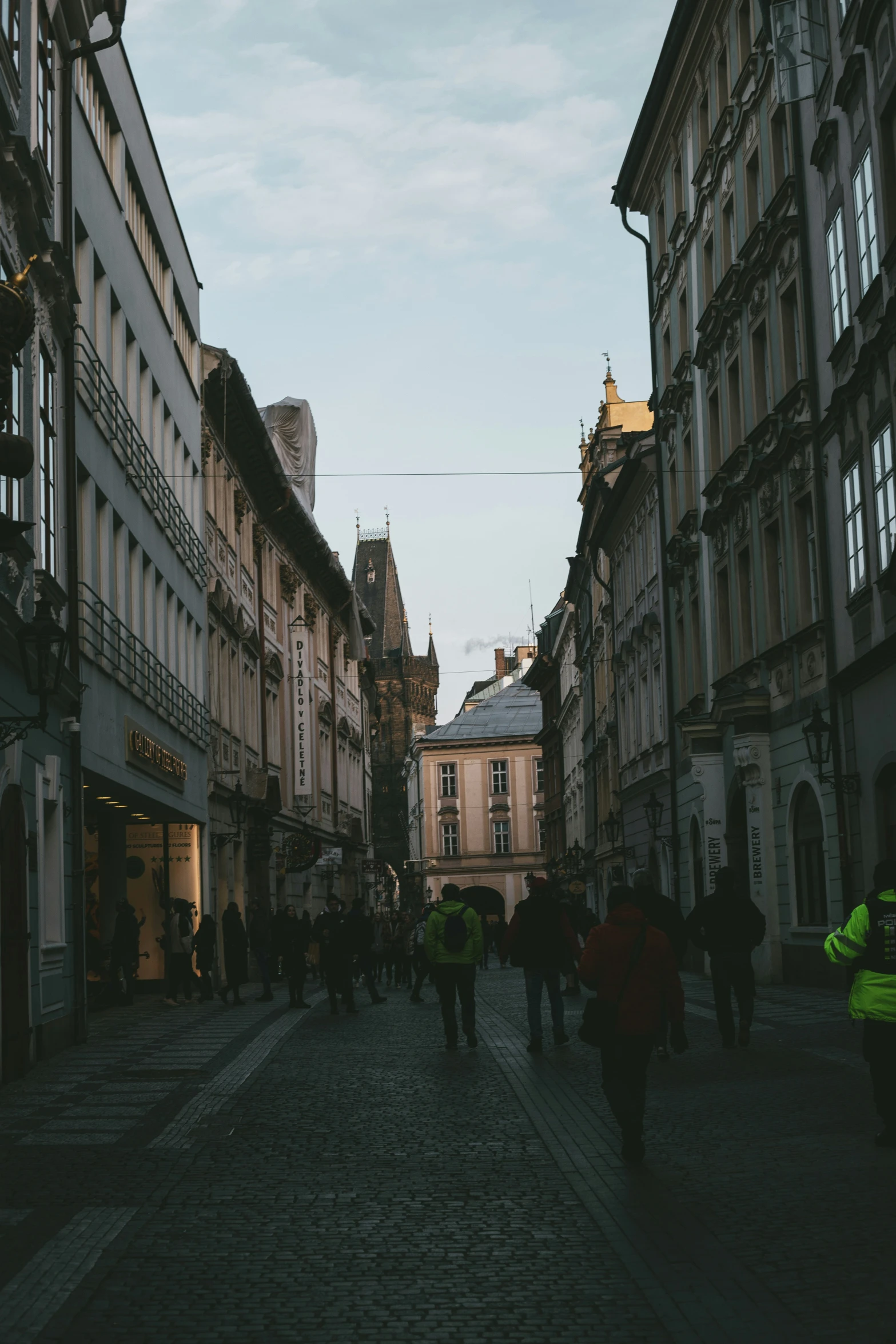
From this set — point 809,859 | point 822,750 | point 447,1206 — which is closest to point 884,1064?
point 447,1206

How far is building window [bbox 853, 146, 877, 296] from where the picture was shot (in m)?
20.1

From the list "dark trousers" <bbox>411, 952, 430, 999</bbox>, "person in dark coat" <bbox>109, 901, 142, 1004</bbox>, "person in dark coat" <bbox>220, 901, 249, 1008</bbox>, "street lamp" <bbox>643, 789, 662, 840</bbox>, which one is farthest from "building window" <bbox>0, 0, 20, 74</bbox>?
"street lamp" <bbox>643, 789, 662, 840</bbox>

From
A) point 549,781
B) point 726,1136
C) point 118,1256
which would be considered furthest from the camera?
point 549,781

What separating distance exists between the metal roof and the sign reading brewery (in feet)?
259

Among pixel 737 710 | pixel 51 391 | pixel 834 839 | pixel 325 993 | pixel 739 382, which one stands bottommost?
pixel 325 993

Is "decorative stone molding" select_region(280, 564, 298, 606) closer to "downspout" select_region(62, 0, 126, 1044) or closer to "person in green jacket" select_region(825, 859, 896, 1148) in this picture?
"downspout" select_region(62, 0, 126, 1044)

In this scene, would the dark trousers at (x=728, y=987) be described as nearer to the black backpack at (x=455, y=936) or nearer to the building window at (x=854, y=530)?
the black backpack at (x=455, y=936)

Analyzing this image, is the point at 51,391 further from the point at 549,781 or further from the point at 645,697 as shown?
the point at 549,781

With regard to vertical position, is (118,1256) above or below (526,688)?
below

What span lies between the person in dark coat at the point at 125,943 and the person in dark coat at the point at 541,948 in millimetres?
10212

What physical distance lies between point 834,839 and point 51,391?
37.8 feet

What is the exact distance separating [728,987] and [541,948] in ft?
6.10

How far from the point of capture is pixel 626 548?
1770 inches

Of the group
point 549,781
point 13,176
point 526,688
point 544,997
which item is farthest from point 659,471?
point 526,688
